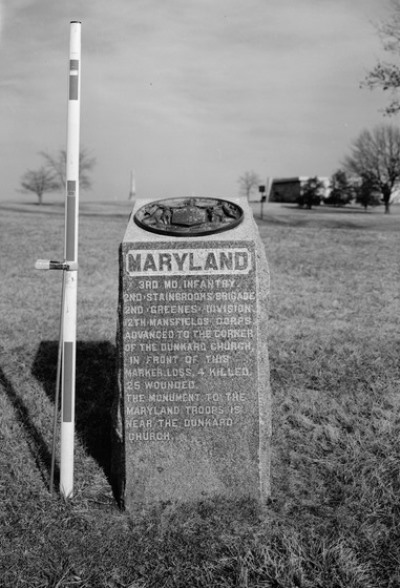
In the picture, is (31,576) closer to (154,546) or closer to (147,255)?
(154,546)

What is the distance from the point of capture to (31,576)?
3.53 metres

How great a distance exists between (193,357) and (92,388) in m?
2.49

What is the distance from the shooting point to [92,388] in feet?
20.7

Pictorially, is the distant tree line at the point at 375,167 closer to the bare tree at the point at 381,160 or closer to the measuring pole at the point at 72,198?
the bare tree at the point at 381,160

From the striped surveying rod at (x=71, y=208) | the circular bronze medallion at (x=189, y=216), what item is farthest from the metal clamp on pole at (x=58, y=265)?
the circular bronze medallion at (x=189, y=216)

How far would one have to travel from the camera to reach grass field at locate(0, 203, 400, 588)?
3.59 meters

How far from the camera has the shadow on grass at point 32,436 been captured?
184 inches

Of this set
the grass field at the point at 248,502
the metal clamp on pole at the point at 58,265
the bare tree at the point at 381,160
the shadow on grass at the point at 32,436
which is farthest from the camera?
the bare tree at the point at 381,160

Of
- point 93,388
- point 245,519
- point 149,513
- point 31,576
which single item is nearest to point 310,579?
point 245,519

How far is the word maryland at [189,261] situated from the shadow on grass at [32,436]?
70.1 inches

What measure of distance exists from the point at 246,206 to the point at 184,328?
1.02 m

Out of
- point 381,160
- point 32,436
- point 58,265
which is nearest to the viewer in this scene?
point 58,265

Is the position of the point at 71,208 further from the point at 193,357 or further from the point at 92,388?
the point at 92,388

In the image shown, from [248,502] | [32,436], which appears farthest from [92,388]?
[248,502]
